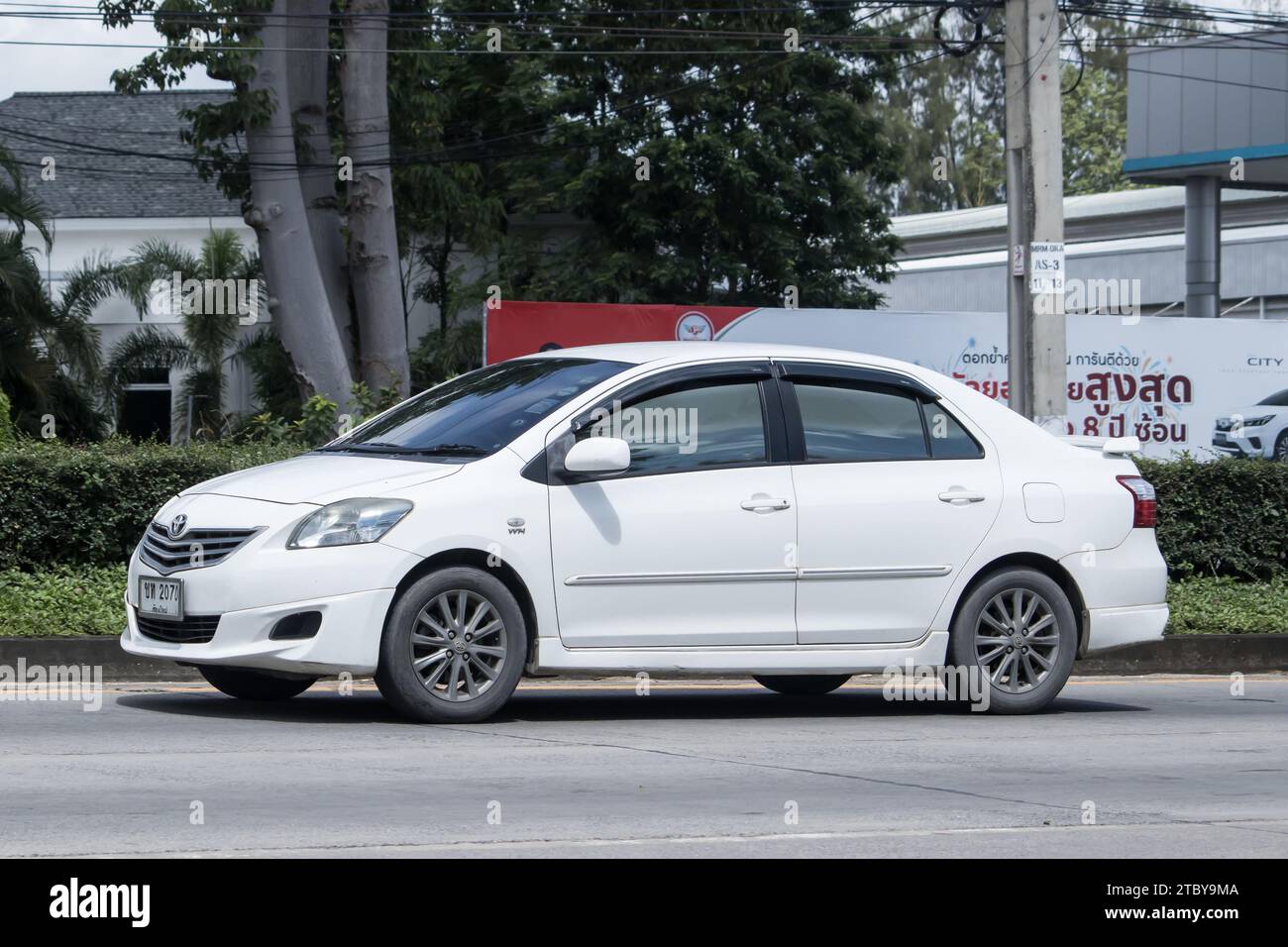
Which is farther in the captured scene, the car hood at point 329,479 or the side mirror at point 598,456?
the side mirror at point 598,456

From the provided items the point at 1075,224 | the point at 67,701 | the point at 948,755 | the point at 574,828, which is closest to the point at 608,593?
the point at 948,755

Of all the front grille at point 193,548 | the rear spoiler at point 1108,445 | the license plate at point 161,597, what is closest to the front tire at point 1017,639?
the rear spoiler at point 1108,445

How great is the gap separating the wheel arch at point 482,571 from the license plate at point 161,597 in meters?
0.93

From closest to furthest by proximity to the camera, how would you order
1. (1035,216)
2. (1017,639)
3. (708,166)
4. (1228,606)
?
(1017,639), (1228,606), (1035,216), (708,166)

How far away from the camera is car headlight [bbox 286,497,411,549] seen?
784 cm

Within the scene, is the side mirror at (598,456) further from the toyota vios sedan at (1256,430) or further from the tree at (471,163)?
the tree at (471,163)

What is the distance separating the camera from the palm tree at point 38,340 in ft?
82.8

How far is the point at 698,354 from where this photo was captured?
8930 mm

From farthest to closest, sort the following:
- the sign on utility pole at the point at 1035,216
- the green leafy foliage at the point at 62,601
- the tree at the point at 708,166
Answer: the tree at the point at 708,166 < the sign on utility pole at the point at 1035,216 < the green leafy foliage at the point at 62,601

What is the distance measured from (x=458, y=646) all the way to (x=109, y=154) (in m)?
33.0

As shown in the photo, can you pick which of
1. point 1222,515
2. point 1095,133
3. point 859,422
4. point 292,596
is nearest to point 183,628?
point 292,596

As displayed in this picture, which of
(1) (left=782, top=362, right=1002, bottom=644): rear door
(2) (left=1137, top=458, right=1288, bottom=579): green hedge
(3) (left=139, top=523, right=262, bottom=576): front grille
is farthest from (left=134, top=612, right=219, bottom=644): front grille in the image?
(2) (left=1137, top=458, right=1288, bottom=579): green hedge

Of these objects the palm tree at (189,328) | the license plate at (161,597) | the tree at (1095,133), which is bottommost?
the license plate at (161,597)

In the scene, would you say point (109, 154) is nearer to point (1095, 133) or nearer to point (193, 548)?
point (193, 548)
